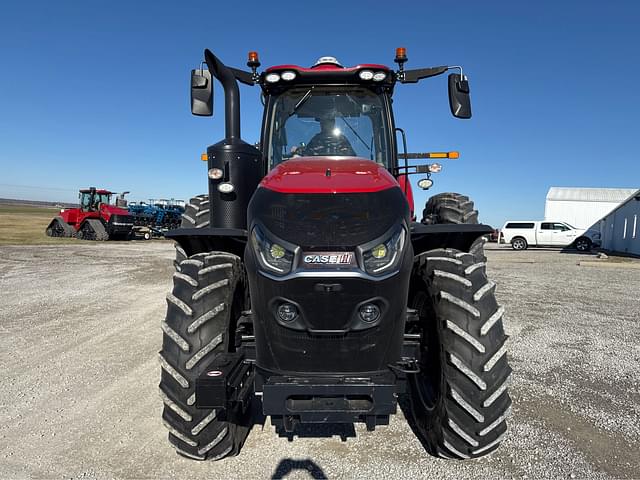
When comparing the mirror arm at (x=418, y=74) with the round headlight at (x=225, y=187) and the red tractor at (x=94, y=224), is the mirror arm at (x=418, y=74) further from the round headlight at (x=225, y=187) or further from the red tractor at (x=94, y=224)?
the red tractor at (x=94, y=224)

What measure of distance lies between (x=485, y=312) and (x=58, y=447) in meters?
3.04

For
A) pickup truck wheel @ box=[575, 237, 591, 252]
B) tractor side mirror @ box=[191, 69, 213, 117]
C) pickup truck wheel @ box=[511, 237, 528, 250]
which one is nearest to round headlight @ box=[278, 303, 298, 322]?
tractor side mirror @ box=[191, 69, 213, 117]

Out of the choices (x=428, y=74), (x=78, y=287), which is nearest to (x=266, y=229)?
(x=428, y=74)

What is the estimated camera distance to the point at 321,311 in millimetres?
2229

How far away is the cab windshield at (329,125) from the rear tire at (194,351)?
1.42 metres


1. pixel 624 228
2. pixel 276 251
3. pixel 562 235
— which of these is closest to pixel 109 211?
pixel 276 251

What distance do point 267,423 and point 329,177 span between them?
2032 millimetres

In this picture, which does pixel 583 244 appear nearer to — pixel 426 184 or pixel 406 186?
pixel 426 184

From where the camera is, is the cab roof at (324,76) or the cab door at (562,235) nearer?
the cab roof at (324,76)

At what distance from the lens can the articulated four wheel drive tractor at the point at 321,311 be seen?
2.25m

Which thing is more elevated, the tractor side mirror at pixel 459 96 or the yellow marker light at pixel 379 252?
the tractor side mirror at pixel 459 96

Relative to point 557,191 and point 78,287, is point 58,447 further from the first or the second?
point 557,191

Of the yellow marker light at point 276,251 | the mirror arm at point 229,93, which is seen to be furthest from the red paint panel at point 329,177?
the mirror arm at point 229,93

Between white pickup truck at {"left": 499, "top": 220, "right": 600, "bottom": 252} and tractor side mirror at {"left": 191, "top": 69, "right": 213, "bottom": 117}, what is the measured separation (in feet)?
78.8
